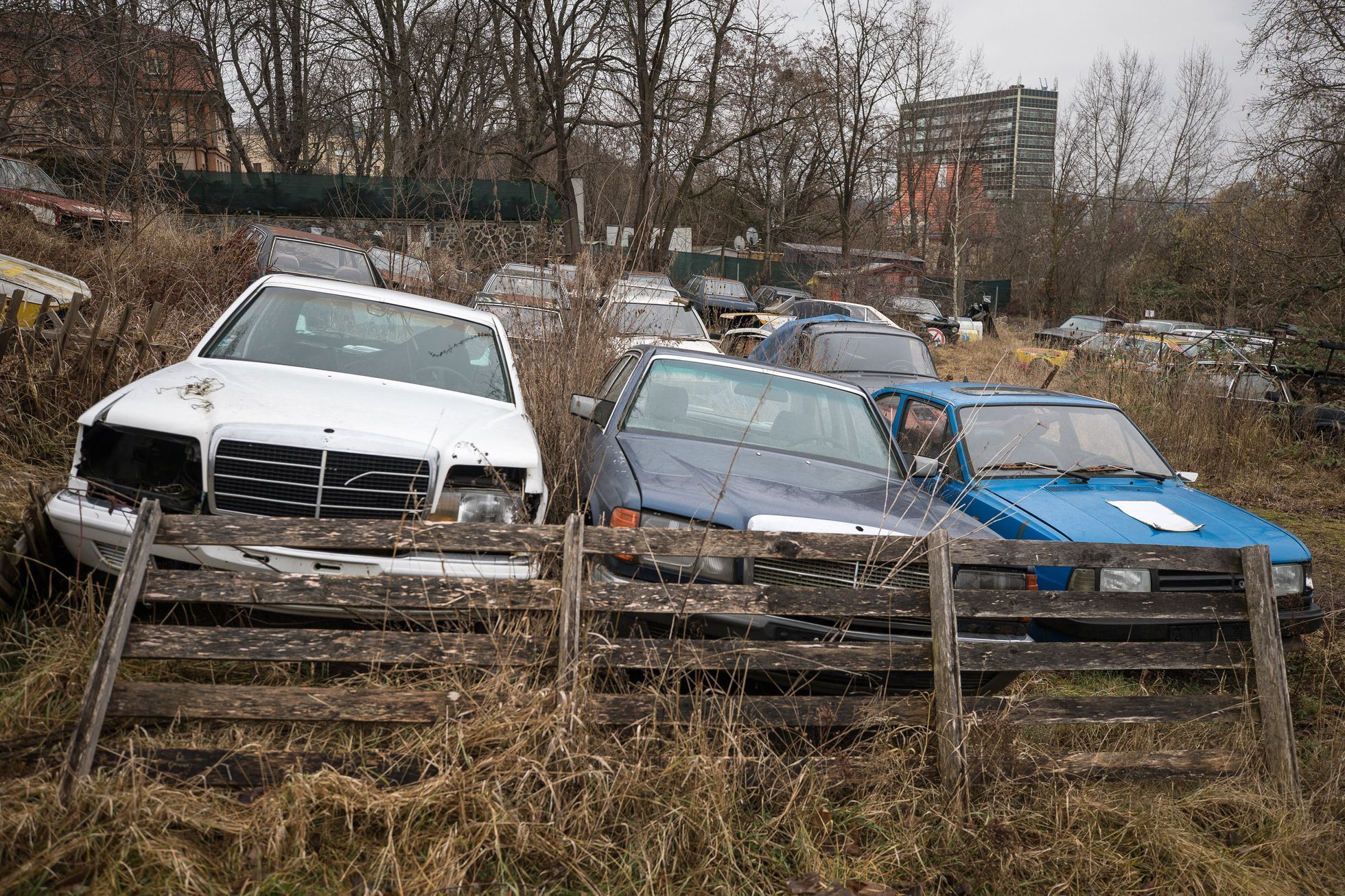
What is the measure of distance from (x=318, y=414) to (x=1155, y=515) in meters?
4.63

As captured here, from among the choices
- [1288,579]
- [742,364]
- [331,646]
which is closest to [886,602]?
[331,646]

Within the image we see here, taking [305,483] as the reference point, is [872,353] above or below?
above

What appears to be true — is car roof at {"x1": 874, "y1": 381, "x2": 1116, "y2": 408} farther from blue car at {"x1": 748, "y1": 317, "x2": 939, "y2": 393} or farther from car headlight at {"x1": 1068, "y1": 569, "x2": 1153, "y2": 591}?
blue car at {"x1": 748, "y1": 317, "x2": 939, "y2": 393}

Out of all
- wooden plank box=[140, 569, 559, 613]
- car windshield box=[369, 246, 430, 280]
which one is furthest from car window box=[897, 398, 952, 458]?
car windshield box=[369, 246, 430, 280]

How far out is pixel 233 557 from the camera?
3684 mm

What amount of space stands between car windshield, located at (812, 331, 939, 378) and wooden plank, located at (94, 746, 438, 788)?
7.01 meters

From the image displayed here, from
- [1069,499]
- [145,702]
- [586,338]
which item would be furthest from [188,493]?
[1069,499]

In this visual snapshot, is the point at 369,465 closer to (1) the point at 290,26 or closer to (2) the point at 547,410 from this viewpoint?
(2) the point at 547,410

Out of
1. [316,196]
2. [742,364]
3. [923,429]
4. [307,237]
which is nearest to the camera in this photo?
[742,364]

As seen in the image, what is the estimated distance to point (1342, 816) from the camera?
3.84 m

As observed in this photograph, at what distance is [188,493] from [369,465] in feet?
2.44

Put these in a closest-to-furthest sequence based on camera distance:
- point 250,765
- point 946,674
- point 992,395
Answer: point 250,765 → point 946,674 → point 992,395

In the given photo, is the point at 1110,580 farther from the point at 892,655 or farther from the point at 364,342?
the point at 364,342

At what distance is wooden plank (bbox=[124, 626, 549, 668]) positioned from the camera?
322 centimetres
